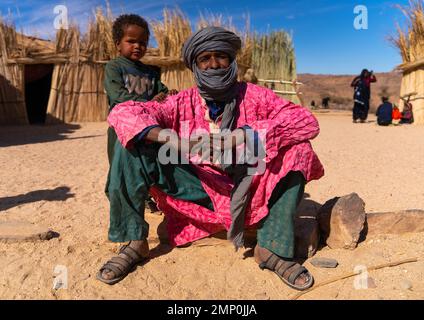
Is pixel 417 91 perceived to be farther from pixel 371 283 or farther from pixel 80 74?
pixel 371 283

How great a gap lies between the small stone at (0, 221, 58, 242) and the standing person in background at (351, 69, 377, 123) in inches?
419

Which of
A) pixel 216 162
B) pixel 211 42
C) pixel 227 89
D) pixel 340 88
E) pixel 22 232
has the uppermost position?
pixel 340 88

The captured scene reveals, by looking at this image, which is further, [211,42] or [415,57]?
[415,57]

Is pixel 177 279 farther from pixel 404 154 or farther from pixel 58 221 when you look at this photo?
pixel 404 154

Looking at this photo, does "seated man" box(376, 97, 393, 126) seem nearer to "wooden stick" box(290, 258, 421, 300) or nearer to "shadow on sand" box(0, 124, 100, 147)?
"shadow on sand" box(0, 124, 100, 147)

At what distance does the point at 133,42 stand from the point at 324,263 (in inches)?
78.5

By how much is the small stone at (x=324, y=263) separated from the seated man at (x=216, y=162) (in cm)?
21

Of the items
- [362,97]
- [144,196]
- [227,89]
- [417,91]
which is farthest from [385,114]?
[144,196]

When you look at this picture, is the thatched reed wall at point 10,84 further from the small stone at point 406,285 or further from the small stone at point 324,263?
the small stone at point 406,285

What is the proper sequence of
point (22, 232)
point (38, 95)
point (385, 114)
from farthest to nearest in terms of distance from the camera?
point (38, 95) → point (385, 114) → point (22, 232)

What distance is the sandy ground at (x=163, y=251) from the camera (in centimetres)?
214

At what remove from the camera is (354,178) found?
14.8 feet

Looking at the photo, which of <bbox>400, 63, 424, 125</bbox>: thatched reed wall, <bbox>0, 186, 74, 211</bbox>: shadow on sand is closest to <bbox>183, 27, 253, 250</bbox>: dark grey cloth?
<bbox>0, 186, 74, 211</bbox>: shadow on sand

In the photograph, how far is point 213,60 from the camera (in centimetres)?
238
